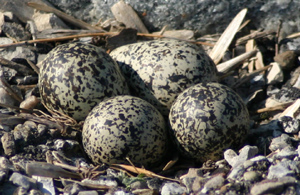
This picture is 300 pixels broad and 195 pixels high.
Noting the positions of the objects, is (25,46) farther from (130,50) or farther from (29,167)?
(29,167)

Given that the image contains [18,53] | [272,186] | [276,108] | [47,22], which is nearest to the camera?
[272,186]

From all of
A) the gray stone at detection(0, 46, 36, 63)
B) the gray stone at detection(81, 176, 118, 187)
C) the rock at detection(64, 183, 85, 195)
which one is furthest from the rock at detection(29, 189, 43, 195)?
the gray stone at detection(0, 46, 36, 63)

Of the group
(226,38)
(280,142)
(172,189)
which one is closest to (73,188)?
(172,189)

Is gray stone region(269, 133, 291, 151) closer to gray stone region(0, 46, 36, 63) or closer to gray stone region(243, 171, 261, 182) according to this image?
gray stone region(243, 171, 261, 182)

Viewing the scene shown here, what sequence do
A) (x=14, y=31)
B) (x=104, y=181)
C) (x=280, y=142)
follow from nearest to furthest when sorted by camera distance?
(x=104, y=181) → (x=280, y=142) → (x=14, y=31)

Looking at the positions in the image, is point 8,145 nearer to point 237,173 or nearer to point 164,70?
point 164,70

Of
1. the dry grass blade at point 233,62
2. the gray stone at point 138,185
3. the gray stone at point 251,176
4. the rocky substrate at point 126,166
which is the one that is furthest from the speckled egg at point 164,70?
the gray stone at point 251,176
